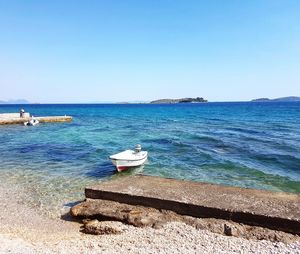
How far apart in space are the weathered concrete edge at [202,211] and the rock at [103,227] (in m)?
1.03

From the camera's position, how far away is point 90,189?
8781 mm

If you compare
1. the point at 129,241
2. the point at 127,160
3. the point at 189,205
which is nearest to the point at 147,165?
the point at 127,160

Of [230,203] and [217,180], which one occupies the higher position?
[230,203]

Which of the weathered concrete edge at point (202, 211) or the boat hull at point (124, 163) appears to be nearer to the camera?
the weathered concrete edge at point (202, 211)

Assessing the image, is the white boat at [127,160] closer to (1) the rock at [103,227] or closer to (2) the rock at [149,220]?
(2) the rock at [149,220]

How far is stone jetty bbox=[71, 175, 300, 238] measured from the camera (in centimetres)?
688

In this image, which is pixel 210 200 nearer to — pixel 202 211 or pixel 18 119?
pixel 202 211

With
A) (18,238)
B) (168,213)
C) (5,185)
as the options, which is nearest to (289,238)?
(168,213)

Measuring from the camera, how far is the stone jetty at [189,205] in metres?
6.88

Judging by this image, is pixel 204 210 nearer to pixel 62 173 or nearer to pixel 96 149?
pixel 62 173

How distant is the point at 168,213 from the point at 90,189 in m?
2.47

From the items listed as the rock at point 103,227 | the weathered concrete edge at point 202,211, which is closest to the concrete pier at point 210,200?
the weathered concrete edge at point 202,211

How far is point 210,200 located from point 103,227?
2709mm

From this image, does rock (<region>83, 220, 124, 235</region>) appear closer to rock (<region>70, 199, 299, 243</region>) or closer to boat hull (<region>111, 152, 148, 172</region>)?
rock (<region>70, 199, 299, 243</region>)
